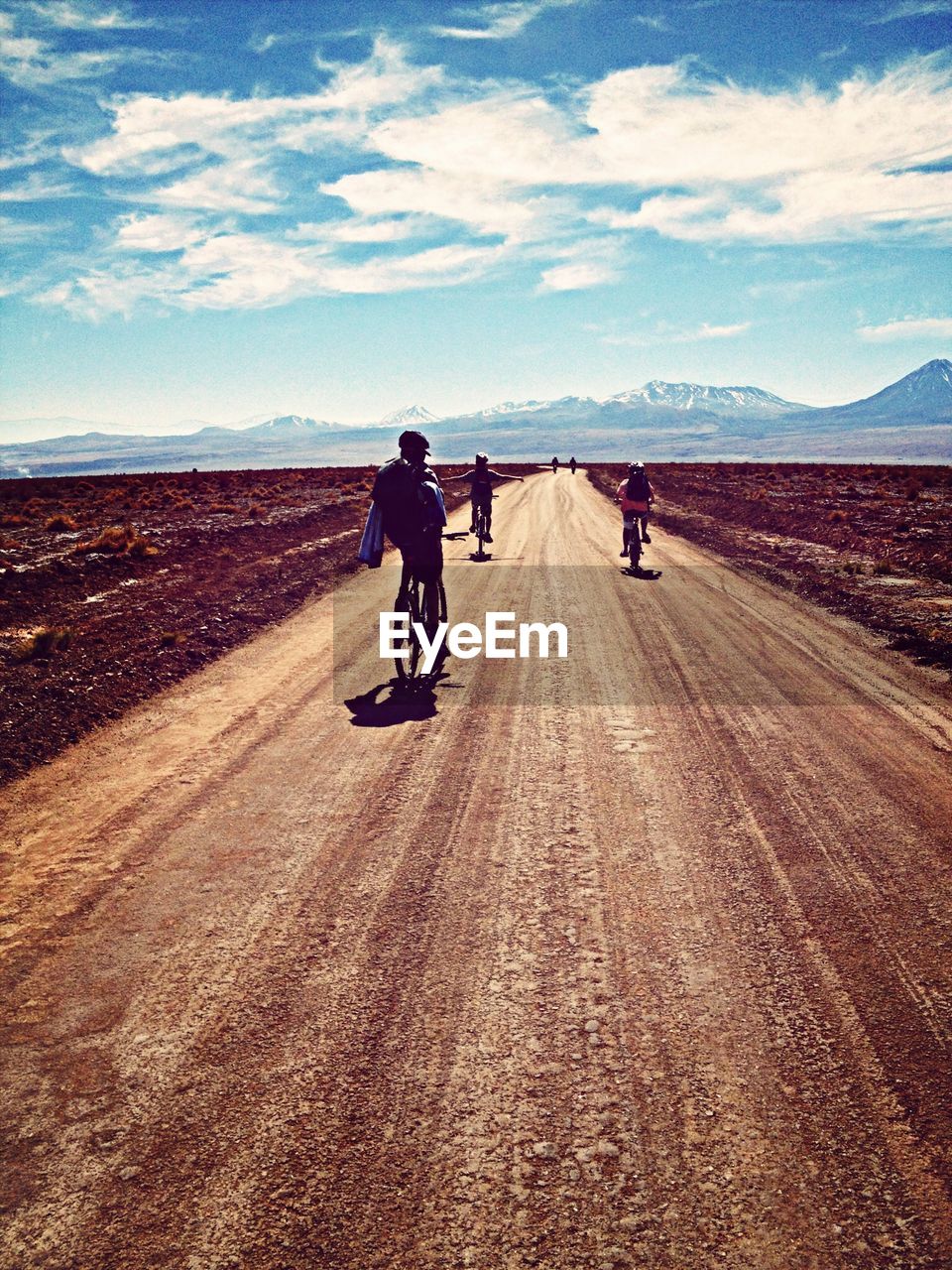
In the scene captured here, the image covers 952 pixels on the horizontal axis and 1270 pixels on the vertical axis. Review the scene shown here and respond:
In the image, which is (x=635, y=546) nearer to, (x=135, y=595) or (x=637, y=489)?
(x=637, y=489)

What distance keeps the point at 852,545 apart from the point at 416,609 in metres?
15.4

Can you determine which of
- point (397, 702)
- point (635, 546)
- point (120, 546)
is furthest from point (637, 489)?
point (120, 546)

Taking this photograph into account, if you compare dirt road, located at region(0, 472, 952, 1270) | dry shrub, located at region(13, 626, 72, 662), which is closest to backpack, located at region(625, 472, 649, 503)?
dirt road, located at region(0, 472, 952, 1270)

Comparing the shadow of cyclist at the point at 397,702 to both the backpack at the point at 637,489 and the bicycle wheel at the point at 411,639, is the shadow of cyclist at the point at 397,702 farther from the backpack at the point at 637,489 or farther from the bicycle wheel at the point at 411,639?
the backpack at the point at 637,489

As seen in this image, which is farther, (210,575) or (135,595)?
(210,575)

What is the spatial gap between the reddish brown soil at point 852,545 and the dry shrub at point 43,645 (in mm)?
10726

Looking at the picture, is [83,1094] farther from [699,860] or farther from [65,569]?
[65,569]

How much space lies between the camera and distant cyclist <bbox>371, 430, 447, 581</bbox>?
8.25 m

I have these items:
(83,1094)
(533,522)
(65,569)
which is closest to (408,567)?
(83,1094)

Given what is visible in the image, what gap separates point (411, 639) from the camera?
9336 millimetres

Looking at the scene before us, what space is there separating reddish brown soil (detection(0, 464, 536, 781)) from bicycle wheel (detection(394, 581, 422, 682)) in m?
2.54

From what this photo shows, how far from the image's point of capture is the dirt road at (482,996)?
2.54 metres

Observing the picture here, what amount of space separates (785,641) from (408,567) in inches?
198

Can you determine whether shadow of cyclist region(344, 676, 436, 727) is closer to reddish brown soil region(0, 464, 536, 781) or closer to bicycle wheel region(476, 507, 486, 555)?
reddish brown soil region(0, 464, 536, 781)
